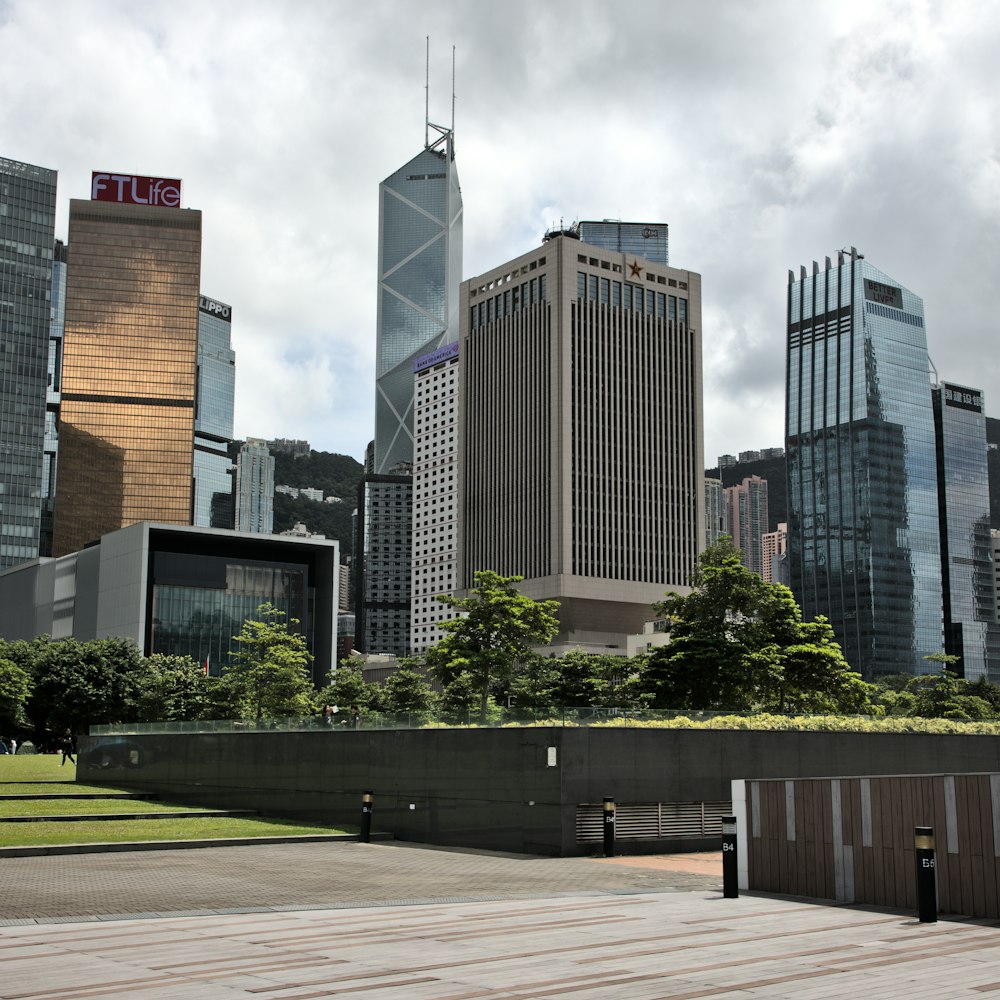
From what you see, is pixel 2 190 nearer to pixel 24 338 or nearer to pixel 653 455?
pixel 24 338

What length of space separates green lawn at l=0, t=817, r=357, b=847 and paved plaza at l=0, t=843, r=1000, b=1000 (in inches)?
264

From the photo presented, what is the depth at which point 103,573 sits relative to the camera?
13762cm

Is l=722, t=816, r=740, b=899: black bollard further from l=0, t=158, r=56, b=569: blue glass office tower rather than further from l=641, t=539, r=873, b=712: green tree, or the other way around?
→ l=0, t=158, r=56, b=569: blue glass office tower

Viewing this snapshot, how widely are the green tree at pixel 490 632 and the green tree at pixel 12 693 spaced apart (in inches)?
1368

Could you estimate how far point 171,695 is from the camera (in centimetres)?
9525

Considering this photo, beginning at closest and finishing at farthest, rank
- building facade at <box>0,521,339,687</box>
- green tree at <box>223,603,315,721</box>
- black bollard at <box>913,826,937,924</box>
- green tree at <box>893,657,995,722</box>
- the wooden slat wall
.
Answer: black bollard at <box>913,826,937,924</box>, the wooden slat wall, green tree at <box>223,603,315,721</box>, green tree at <box>893,657,995,722</box>, building facade at <box>0,521,339,687</box>

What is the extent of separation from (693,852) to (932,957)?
17480 mm

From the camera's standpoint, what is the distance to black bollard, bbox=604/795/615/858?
2831cm

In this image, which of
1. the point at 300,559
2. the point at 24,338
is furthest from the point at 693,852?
the point at 24,338

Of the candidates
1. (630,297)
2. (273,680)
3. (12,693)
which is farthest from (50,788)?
(630,297)

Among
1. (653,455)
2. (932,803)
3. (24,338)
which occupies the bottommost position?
(932,803)

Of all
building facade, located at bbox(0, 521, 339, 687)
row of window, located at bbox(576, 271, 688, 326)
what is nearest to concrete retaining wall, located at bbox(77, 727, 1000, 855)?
building facade, located at bbox(0, 521, 339, 687)

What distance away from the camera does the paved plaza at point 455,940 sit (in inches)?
451

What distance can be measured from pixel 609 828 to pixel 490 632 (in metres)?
37.3
